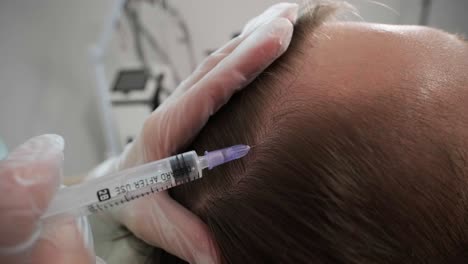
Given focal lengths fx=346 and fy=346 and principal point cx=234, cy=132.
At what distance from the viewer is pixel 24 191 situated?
21.4 inches

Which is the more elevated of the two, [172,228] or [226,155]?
[226,155]

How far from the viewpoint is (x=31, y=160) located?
58cm

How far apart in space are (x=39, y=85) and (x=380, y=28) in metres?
1.63

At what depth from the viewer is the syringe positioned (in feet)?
1.92

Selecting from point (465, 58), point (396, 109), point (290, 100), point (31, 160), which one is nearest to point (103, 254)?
point (31, 160)

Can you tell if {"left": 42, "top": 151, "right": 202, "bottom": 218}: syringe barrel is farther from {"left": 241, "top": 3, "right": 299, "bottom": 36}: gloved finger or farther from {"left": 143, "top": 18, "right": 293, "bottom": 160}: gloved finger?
{"left": 241, "top": 3, "right": 299, "bottom": 36}: gloved finger

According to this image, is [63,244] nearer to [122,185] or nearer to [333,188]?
[122,185]

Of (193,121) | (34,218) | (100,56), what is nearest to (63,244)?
(34,218)

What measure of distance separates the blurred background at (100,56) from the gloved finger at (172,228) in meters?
1.04

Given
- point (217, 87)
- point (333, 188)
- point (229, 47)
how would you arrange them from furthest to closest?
point (229, 47), point (217, 87), point (333, 188)

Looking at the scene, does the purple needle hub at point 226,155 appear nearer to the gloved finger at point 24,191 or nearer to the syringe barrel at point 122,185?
the syringe barrel at point 122,185

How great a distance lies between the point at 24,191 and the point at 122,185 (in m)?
0.15

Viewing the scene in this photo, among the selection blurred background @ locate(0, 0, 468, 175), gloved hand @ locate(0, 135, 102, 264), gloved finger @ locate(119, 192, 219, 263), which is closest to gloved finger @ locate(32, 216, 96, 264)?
gloved hand @ locate(0, 135, 102, 264)

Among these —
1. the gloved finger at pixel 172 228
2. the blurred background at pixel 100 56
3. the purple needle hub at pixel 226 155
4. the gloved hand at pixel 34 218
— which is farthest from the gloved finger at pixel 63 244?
the blurred background at pixel 100 56
